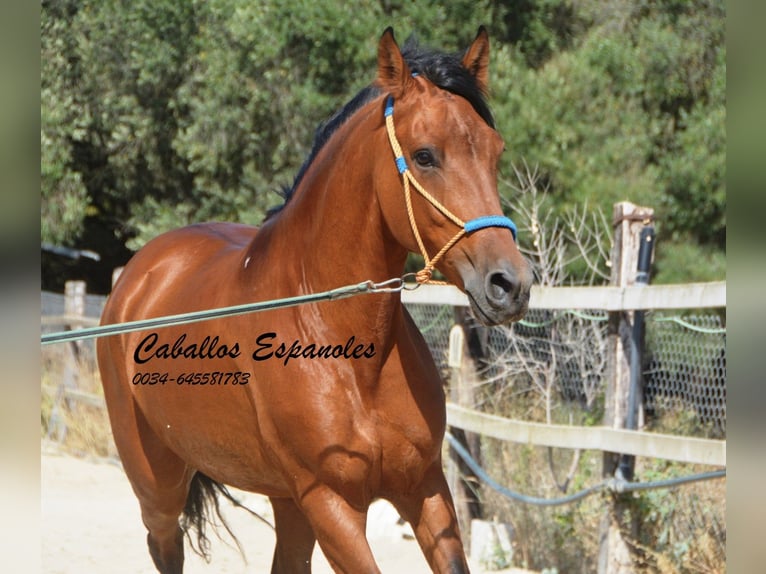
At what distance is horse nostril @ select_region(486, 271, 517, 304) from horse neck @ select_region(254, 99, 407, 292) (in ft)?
1.77

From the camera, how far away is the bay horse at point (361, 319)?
2.85 meters

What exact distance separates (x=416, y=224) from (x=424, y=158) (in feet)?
0.66

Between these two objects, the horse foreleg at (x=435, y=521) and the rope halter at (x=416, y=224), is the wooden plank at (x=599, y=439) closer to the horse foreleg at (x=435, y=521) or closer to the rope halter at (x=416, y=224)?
the horse foreleg at (x=435, y=521)

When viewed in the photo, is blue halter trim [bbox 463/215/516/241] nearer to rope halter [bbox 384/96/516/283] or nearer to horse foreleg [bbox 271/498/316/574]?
rope halter [bbox 384/96/516/283]

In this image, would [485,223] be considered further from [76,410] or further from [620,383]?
[76,410]

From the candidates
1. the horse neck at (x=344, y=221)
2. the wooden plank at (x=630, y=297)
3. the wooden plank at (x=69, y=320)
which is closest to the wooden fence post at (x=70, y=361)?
the wooden plank at (x=69, y=320)

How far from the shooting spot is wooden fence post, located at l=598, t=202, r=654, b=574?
4.92m

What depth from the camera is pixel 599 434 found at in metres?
4.95

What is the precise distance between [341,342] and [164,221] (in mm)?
9727

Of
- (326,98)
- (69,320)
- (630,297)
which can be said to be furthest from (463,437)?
(69,320)
